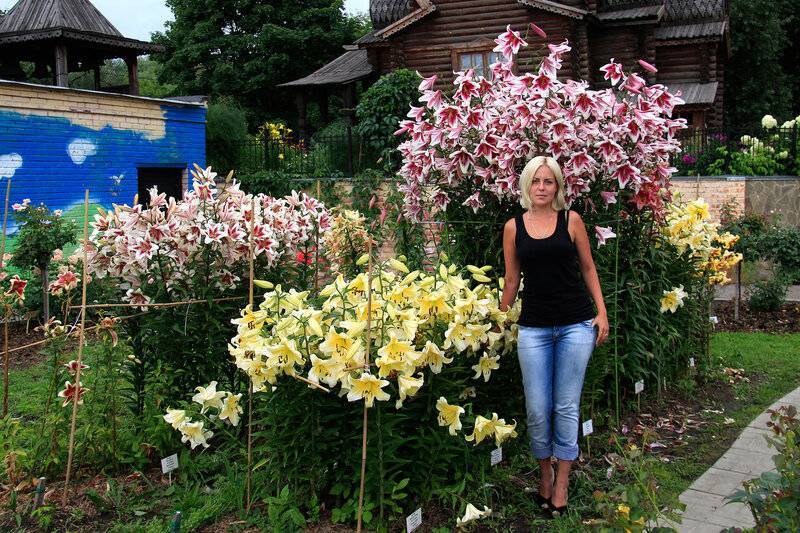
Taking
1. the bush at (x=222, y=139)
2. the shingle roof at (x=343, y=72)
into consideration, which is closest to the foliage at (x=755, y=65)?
the shingle roof at (x=343, y=72)

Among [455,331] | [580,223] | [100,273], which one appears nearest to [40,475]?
[100,273]

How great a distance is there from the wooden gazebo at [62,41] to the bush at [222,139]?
252 cm

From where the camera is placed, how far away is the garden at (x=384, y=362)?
3.53 meters

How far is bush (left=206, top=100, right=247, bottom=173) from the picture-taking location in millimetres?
18000

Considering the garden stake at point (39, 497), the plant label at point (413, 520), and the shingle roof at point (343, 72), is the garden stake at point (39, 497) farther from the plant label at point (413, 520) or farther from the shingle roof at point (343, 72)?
the shingle roof at point (343, 72)

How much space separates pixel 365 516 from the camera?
3.51 meters

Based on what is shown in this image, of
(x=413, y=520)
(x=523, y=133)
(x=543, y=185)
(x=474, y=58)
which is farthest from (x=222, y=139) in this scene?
(x=413, y=520)

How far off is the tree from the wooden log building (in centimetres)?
1421

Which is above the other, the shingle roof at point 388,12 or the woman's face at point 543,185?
the shingle roof at point 388,12

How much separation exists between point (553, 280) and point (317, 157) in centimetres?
1369

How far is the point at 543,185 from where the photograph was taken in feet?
12.5

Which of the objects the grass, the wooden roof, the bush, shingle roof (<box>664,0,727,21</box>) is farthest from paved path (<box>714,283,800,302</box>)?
the wooden roof

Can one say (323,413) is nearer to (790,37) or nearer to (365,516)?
(365,516)

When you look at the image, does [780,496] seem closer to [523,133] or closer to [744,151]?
[523,133]
